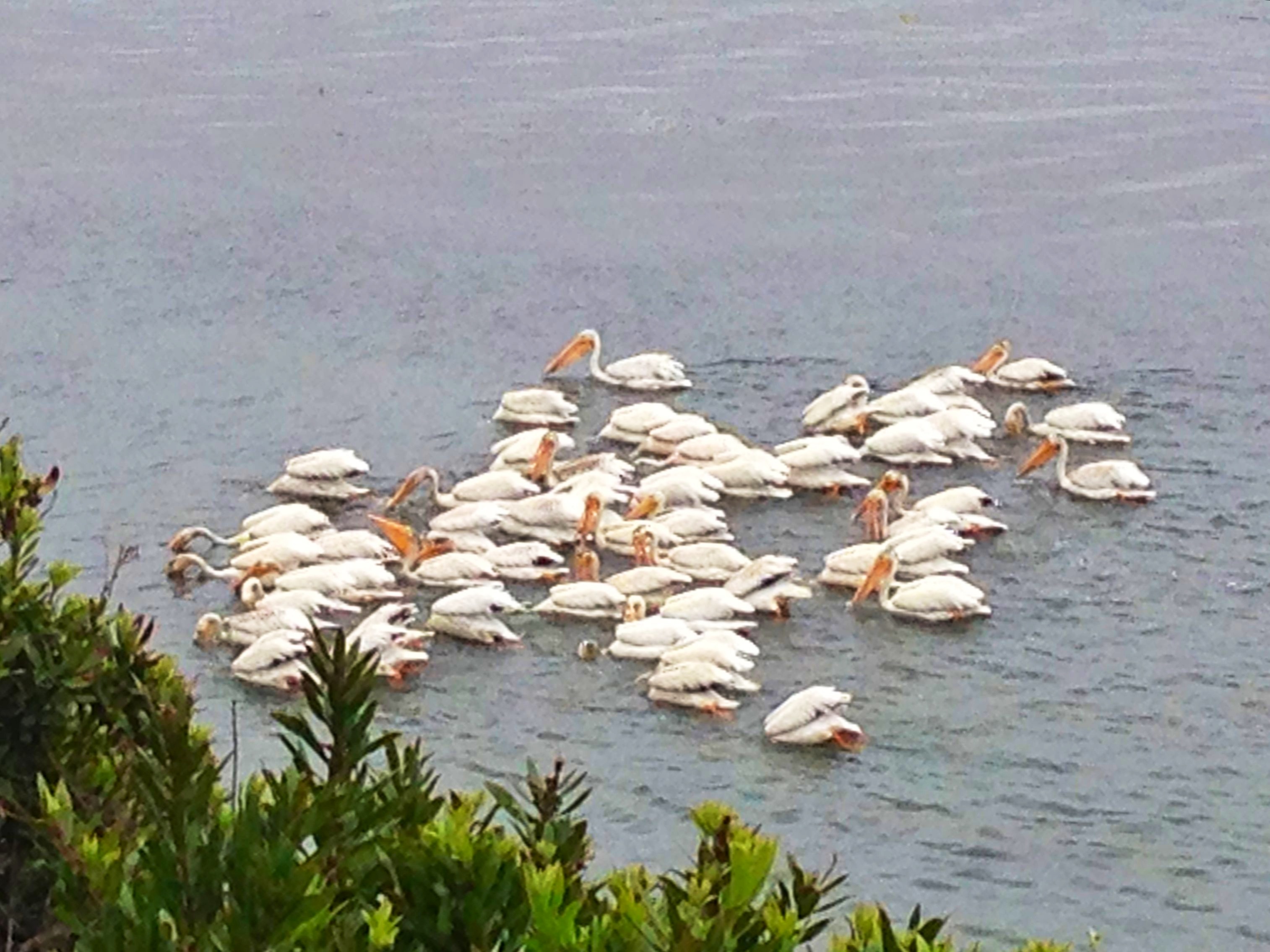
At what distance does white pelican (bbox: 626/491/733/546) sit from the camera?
1102 cm

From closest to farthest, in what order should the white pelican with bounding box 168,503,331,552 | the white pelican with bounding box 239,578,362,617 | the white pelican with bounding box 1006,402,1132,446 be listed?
1. the white pelican with bounding box 239,578,362,617
2. the white pelican with bounding box 168,503,331,552
3. the white pelican with bounding box 1006,402,1132,446

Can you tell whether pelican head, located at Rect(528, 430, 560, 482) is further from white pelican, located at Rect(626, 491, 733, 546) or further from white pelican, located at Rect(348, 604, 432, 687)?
white pelican, located at Rect(348, 604, 432, 687)

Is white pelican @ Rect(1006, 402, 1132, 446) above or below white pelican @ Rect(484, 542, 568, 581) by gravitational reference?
above

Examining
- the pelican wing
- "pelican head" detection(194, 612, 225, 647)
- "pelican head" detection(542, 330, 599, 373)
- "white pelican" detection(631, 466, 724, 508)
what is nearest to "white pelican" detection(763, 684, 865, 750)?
the pelican wing

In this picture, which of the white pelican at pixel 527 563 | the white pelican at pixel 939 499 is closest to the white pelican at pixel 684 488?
the white pelican at pixel 527 563

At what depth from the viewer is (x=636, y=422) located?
40.8ft

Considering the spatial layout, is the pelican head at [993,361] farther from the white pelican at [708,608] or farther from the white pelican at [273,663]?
the white pelican at [273,663]

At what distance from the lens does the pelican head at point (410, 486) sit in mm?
11633

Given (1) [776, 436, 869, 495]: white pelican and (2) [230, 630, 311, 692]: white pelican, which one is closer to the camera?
(2) [230, 630, 311, 692]: white pelican

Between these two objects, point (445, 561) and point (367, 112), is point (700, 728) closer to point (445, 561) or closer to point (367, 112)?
point (445, 561)

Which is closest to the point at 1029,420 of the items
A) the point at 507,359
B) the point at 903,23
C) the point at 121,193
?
the point at 507,359

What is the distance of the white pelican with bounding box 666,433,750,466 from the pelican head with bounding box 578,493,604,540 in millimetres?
799

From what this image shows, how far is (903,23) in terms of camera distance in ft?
78.2

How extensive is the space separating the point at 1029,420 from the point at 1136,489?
127 centimetres
